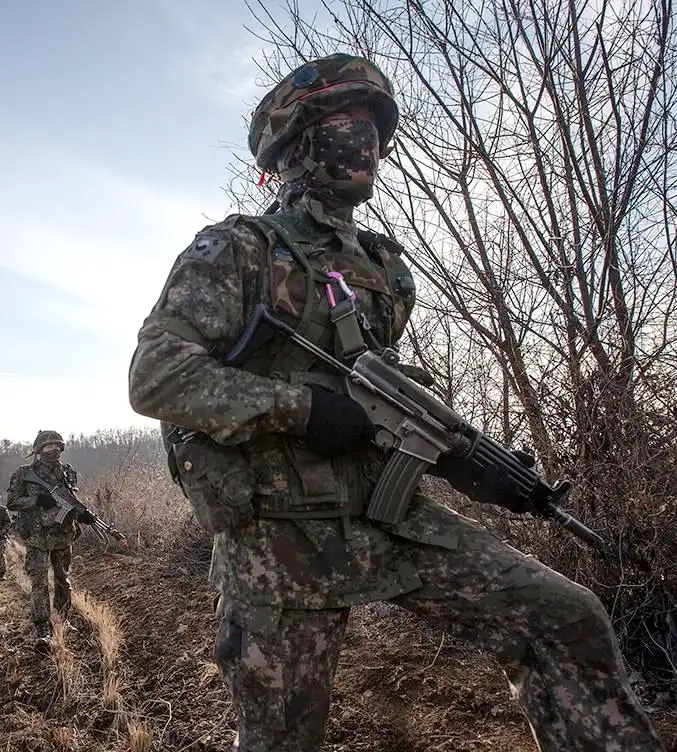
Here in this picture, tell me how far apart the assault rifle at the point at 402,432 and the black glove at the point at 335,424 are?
11 cm

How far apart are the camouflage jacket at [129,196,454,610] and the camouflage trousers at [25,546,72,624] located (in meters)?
5.43

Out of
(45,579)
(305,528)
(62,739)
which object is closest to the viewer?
(305,528)

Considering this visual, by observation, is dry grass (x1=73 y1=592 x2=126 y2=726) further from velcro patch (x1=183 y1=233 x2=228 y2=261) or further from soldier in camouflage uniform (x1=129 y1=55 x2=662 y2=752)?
velcro patch (x1=183 y1=233 x2=228 y2=261)

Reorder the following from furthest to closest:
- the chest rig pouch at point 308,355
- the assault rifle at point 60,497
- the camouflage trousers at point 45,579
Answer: the assault rifle at point 60,497, the camouflage trousers at point 45,579, the chest rig pouch at point 308,355

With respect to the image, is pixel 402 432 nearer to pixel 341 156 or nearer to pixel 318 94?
pixel 341 156

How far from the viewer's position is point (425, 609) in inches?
68.5

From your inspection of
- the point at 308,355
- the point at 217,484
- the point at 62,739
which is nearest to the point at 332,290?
the point at 308,355

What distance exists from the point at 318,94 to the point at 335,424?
1.11 metres

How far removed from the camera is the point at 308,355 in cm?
185

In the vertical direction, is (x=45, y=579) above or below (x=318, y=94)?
below

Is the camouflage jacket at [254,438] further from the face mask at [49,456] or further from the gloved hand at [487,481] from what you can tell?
the face mask at [49,456]

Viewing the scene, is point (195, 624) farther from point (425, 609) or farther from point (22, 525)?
point (425, 609)

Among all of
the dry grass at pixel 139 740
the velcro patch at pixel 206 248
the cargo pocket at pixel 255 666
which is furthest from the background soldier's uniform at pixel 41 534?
the velcro patch at pixel 206 248

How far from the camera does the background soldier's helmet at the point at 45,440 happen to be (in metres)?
7.26
